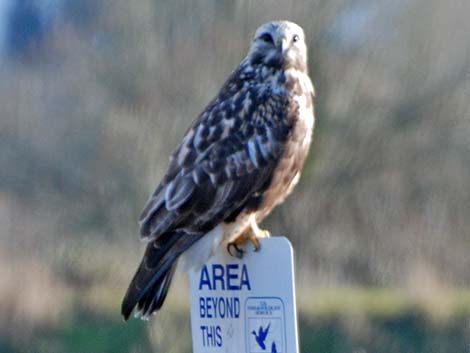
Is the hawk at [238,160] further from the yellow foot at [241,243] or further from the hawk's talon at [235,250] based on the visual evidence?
the hawk's talon at [235,250]

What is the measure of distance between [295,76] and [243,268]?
1438 millimetres

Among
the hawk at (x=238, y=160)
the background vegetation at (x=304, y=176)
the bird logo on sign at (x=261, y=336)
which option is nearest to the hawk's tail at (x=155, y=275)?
the hawk at (x=238, y=160)

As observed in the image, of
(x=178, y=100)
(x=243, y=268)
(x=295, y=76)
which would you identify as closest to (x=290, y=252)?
(x=243, y=268)

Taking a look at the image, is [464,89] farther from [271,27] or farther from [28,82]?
[271,27]

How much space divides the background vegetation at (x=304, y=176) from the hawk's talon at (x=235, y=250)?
6.83 meters

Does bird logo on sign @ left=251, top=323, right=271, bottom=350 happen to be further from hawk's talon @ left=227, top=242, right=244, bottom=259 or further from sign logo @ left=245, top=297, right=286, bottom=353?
hawk's talon @ left=227, top=242, right=244, bottom=259

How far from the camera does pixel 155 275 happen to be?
4578mm

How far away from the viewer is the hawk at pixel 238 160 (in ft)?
15.6

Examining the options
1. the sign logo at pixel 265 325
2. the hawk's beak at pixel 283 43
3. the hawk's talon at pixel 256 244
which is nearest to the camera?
the sign logo at pixel 265 325

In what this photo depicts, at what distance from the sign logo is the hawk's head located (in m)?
1.54

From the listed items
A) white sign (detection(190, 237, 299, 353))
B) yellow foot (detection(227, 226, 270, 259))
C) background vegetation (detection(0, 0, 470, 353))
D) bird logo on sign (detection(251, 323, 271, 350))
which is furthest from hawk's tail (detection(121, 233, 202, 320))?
background vegetation (detection(0, 0, 470, 353))

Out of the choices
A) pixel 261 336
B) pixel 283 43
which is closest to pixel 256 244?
pixel 261 336

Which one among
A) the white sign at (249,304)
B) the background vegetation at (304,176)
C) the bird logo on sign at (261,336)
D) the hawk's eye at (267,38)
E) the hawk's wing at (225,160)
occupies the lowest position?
the bird logo on sign at (261,336)

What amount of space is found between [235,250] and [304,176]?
27.0ft
